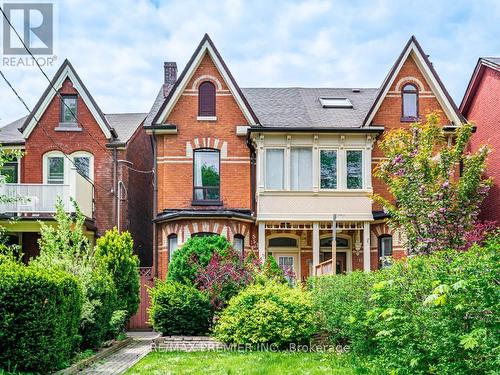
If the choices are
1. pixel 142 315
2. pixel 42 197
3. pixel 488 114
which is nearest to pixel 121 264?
pixel 142 315

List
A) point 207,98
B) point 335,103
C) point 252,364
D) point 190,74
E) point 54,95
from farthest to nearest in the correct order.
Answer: point 335,103 < point 54,95 < point 207,98 < point 190,74 < point 252,364

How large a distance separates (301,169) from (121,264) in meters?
8.18

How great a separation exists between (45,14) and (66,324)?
33.6ft

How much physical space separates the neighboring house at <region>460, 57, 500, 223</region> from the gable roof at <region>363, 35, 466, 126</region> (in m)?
1.11

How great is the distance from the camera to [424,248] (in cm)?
1769

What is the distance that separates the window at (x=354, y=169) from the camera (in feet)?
77.4

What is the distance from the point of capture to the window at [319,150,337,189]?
77.2 ft

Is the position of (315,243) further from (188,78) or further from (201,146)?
(188,78)

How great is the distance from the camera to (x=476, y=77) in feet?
86.1

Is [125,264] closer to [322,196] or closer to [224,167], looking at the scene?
[224,167]

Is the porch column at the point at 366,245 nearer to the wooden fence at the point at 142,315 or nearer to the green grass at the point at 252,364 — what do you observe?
the wooden fence at the point at 142,315

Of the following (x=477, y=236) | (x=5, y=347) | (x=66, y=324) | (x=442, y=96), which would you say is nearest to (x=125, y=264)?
(x=66, y=324)

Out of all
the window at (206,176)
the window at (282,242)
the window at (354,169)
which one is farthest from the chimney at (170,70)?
the window at (354,169)

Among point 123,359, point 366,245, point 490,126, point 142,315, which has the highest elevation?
point 490,126
